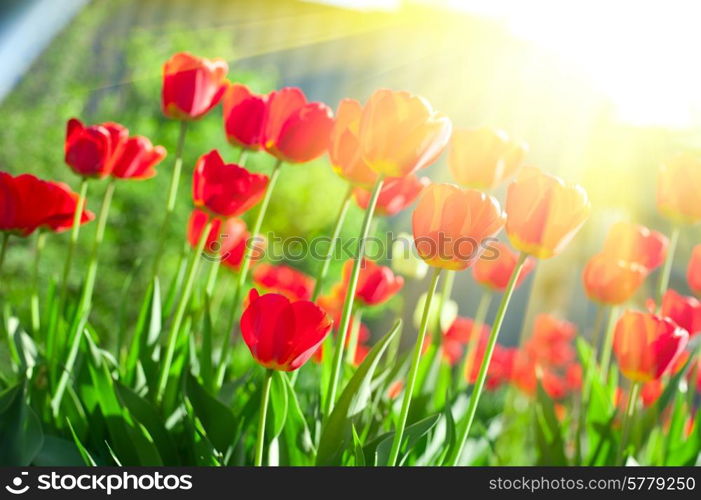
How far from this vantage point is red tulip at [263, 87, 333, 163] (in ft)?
1.53

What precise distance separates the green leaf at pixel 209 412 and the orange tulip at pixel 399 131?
0.52 feet

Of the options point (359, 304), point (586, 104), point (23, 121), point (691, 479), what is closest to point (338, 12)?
point (586, 104)

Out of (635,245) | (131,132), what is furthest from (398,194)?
(131,132)

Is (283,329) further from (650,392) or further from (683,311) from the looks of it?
(650,392)

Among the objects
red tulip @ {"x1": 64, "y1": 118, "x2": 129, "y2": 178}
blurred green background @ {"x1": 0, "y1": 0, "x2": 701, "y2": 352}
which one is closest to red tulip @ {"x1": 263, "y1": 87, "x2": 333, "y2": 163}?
red tulip @ {"x1": 64, "y1": 118, "x2": 129, "y2": 178}

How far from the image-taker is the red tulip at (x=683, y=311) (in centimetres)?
56

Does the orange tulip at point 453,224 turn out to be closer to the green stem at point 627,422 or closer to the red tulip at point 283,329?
the red tulip at point 283,329

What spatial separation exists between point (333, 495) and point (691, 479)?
0.23 metres

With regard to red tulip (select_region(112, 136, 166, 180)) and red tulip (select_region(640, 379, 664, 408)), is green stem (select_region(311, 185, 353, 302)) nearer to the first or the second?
red tulip (select_region(112, 136, 166, 180))

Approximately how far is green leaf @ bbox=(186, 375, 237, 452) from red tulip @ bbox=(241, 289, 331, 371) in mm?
60

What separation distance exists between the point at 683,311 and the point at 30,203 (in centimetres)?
48

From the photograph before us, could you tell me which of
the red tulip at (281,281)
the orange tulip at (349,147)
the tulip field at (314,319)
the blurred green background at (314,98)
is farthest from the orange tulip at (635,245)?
the blurred green background at (314,98)

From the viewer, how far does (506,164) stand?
1.68ft

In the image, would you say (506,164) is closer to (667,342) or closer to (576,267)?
(667,342)
